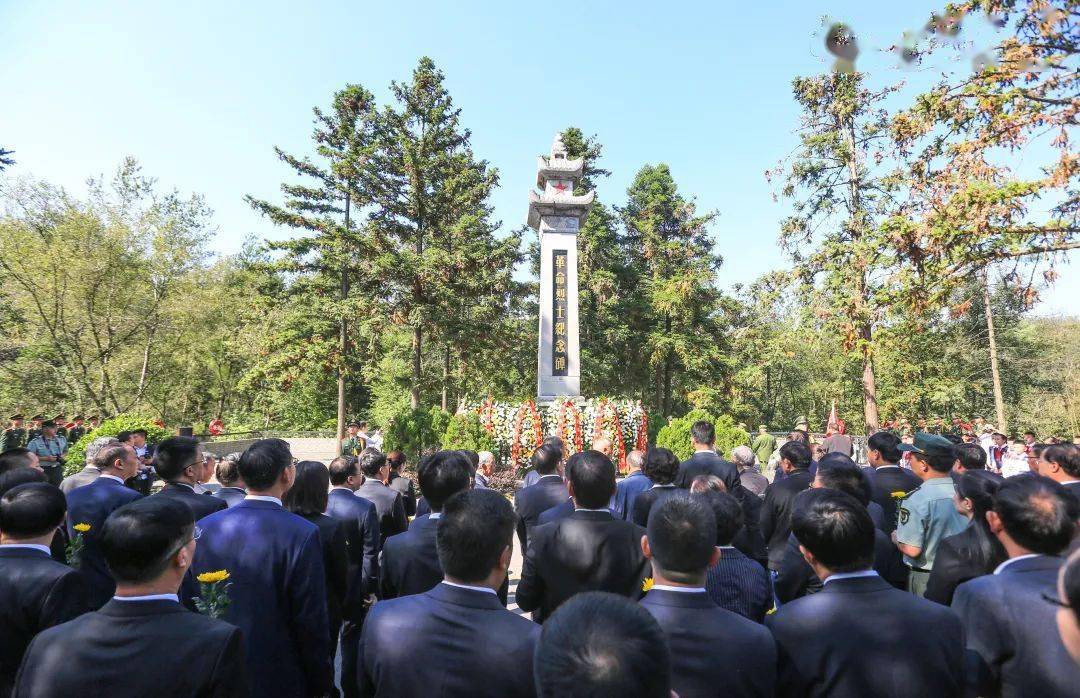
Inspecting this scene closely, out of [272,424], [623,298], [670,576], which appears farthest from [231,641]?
[272,424]

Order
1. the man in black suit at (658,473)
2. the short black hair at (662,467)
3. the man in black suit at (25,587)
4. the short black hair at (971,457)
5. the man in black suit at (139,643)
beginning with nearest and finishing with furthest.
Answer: the man in black suit at (139,643) < the man in black suit at (25,587) < the man in black suit at (658,473) < the short black hair at (662,467) < the short black hair at (971,457)

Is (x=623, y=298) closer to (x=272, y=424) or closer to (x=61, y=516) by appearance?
(x=272, y=424)

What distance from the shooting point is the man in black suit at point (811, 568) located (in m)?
3.36

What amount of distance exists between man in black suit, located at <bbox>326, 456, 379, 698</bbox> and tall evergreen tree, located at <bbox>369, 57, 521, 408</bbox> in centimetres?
1852

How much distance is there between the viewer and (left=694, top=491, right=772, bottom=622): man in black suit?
106 inches

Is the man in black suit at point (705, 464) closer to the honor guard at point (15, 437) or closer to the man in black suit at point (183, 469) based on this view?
the man in black suit at point (183, 469)

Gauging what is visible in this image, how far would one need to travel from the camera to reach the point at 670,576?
1916mm

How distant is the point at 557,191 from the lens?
59.2 ft

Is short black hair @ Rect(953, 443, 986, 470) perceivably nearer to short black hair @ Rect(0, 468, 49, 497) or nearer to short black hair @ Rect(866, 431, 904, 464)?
short black hair @ Rect(866, 431, 904, 464)

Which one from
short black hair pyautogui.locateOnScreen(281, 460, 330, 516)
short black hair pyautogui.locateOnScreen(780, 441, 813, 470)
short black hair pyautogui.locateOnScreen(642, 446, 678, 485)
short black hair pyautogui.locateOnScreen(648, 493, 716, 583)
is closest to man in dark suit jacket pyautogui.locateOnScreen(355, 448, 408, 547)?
short black hair pyautogui.locateOnScreen(281, 460, 330, 516)

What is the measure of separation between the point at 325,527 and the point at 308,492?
301 mm

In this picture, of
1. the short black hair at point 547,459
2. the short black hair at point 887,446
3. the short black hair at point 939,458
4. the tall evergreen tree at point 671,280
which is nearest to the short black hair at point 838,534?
the short black hair at point 939,458

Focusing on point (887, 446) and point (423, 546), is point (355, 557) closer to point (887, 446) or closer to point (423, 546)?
point (423, 546)

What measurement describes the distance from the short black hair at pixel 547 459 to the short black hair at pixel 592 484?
147 centimetres
